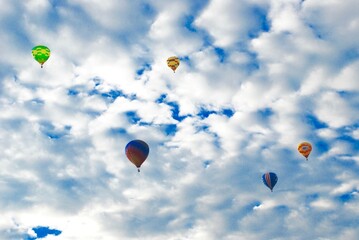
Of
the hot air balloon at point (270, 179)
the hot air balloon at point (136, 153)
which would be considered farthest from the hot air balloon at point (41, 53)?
the hot air balloon at point (270, 179)

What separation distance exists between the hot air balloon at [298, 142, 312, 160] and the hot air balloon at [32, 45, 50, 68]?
119 feet

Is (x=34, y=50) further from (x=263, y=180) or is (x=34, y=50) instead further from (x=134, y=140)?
(x=263, y=180)

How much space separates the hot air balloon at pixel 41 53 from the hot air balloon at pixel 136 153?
1485cm

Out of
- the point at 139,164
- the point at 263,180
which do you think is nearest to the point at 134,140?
the point at 139,164

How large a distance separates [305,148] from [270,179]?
6760 millimetres

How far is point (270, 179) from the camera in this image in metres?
70.5

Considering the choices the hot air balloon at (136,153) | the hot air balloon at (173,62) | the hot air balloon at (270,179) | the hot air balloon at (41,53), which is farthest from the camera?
the hot air balloon at (270,179)

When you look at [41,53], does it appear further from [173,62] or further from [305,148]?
[305,148]

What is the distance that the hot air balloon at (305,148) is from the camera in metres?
68.2

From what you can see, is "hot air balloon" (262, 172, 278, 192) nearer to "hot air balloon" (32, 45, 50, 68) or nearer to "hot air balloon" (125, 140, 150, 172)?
"hot air balloon" (125, 140, 150, 172)

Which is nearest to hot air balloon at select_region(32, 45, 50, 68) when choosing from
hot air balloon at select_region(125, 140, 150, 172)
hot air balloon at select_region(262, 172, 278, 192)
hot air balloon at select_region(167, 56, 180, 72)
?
hot air balloon at select_region(125, 140, 150, 172)

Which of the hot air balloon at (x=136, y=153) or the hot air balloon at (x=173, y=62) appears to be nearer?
the hot air balloon at (x=136, y=153)

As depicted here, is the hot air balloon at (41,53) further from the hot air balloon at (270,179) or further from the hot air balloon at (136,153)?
the hot air balloon at (270,179)

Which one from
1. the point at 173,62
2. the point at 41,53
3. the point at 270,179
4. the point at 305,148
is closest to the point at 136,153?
the point at 173,62
